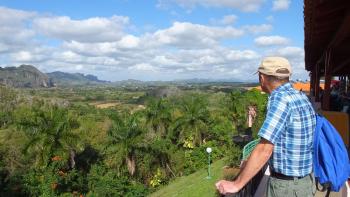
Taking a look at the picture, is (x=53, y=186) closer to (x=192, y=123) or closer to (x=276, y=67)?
(x=192, y=123)

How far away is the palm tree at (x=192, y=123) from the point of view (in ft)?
168

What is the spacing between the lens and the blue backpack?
313 centimetres

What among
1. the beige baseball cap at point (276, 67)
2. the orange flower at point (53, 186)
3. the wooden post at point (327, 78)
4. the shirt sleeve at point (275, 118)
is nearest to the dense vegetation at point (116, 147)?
the orange flower at point (53, 186)

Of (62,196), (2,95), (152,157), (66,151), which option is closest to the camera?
(62,196)

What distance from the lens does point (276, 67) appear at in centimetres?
302

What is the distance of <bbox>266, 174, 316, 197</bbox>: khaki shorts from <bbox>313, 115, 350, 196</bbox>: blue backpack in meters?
0.12

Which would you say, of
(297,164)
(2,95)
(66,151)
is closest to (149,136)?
(66,151)

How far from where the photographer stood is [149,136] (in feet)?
162

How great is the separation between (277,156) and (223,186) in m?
0.44

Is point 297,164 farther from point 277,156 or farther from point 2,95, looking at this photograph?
point 2,95

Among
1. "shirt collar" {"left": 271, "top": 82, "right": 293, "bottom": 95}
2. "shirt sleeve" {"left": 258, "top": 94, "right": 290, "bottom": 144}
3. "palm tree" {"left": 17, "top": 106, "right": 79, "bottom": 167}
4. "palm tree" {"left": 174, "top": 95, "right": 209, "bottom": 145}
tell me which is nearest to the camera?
"shirt sleeve" {"left": 258, "top": 94, "right": 290, "bottom": 144}

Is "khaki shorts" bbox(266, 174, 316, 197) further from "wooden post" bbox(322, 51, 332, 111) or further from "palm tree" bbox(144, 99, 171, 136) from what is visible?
"palm tree" bbox(144, 99, 171, 136)

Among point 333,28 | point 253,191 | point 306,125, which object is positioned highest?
point 333,28

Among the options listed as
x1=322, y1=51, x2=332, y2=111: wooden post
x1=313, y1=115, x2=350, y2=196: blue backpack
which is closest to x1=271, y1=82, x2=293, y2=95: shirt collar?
x1=313, y1=115, x2=350, y2=196: blue backpack
